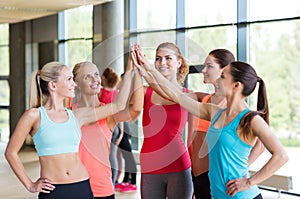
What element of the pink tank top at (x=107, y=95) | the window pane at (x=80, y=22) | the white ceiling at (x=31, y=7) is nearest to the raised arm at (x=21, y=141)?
the pink tank top at (x=107, y=95)

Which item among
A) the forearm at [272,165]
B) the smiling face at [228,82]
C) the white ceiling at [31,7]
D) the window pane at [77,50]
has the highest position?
the white ceiling at [31,7]

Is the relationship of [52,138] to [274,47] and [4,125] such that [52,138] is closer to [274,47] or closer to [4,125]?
[274,47]

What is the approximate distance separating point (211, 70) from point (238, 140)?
2.02ft

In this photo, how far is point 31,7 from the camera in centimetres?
964

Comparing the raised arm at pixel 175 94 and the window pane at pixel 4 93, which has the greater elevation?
the raised arm at pixel 175 94

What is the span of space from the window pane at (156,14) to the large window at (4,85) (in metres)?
4.65

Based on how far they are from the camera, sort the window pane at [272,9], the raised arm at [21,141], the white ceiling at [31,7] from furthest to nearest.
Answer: the white ceiling at [31,7]
the window pane at [272,9]
the raised arm at [21,141]

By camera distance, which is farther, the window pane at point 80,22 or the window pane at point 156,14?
the window pane at point 80,22

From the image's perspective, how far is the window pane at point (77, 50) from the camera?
10.2 m

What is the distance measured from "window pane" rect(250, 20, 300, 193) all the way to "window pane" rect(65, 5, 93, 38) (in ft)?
13.0

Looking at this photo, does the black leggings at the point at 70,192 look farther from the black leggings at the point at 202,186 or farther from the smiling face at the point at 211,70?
the smiling face at the point at 211,70

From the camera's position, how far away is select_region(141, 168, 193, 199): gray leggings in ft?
10.2

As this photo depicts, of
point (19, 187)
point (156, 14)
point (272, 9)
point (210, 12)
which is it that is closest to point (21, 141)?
point (19, 187)

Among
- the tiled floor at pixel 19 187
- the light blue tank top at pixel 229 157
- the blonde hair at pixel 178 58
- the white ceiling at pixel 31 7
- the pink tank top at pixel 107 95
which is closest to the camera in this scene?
the light blue tank top at pixel 229 157
